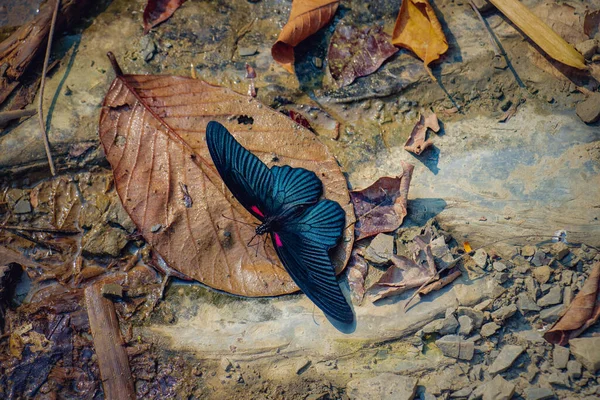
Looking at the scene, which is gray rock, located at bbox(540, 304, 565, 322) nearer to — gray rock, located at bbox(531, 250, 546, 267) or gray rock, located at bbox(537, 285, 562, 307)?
gray rock, located at bbox(537, 285, 562, 307)

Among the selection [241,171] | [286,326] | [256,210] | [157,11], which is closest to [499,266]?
[286,326]

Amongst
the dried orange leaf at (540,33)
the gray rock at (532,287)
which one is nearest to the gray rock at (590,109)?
the dried orange leaf at (540,33)

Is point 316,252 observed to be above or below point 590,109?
below

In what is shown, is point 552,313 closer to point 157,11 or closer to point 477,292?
point 477,292

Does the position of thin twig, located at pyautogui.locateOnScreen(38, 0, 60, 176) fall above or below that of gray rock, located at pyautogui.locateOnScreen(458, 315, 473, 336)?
above

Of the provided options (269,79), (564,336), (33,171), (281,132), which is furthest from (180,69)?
(564,336)

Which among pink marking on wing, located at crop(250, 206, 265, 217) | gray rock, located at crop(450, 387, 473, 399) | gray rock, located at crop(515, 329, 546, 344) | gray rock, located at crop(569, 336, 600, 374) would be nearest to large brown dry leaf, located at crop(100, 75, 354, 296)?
pink marking on wing, located at crop(250, 206, 265, 217)
